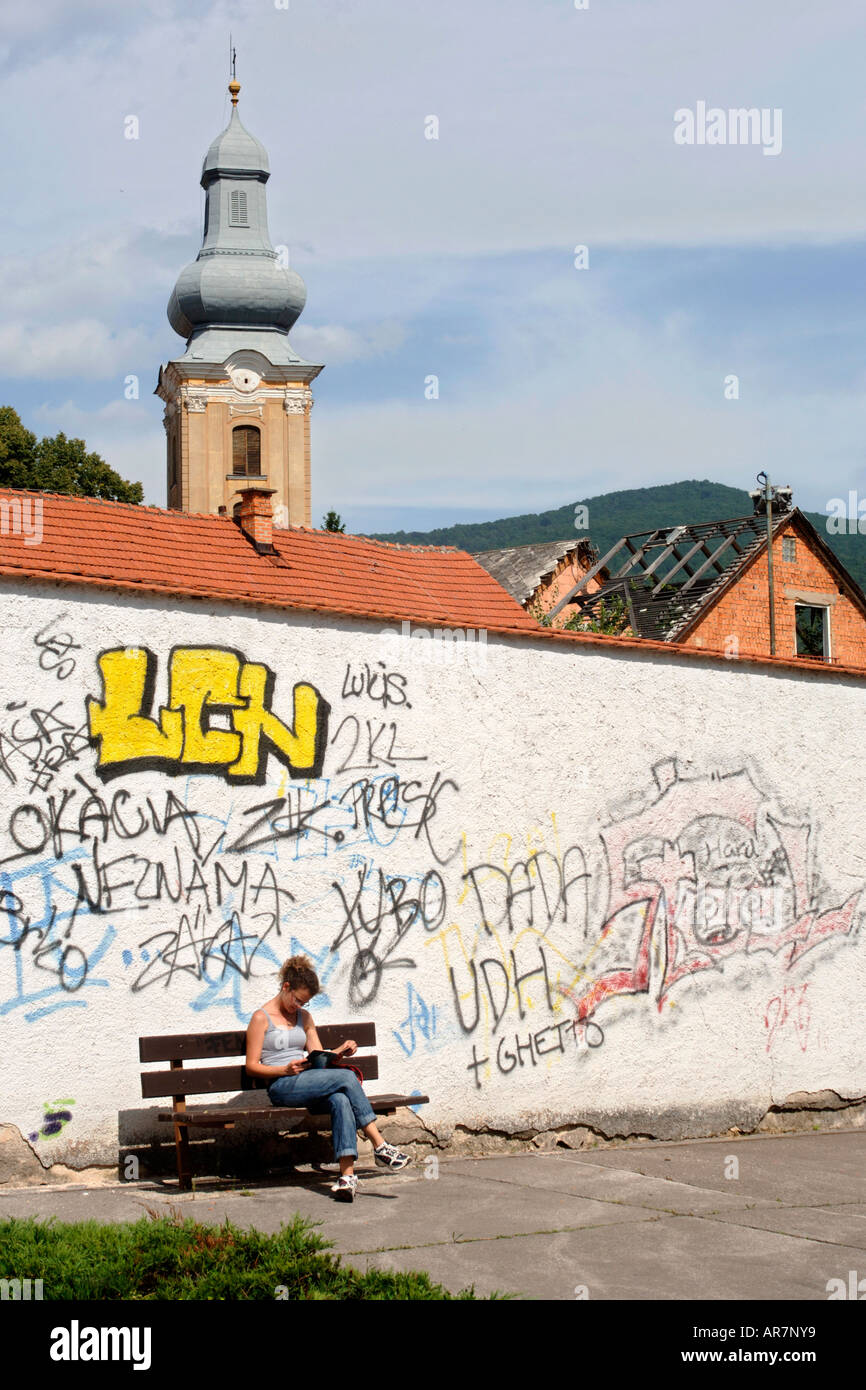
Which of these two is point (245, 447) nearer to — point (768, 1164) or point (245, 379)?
point (245, 379)

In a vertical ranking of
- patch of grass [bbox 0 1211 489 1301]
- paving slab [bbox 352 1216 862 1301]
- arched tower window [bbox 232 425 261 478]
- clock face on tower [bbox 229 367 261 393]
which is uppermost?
clock face on tower [bbox 229 367 261 393]

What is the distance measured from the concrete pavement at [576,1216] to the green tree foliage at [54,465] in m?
38.5

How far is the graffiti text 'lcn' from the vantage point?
7.94 metres

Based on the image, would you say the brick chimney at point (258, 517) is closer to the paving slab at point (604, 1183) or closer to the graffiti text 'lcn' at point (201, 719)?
the graffiti text 'lcn' at point (201, 719)

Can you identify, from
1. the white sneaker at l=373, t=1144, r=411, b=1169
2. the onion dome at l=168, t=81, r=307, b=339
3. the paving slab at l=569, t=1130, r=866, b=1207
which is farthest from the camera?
the onion dome at l=168, t=81, r=307, b=339

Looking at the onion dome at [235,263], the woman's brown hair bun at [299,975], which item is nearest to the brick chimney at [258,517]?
the woman's brown hair bun at [299,975]

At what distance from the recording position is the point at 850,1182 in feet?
28.6

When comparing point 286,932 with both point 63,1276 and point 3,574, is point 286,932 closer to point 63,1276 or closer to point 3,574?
point 3,574

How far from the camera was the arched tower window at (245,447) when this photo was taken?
2197 inches

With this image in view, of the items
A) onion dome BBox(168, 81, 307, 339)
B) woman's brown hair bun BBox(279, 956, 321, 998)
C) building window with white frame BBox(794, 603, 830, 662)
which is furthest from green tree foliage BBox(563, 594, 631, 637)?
onion dome BBox(168, 81, 307, 339)

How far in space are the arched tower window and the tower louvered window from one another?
889cm

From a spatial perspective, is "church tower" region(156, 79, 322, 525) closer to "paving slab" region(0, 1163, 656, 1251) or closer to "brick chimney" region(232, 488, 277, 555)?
"brick chimney" region(232, 488, 277, 555)

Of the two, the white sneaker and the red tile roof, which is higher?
the red tile roof

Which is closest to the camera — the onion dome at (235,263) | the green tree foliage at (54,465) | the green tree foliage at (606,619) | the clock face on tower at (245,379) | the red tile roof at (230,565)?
the red tile roof at (230,565)
